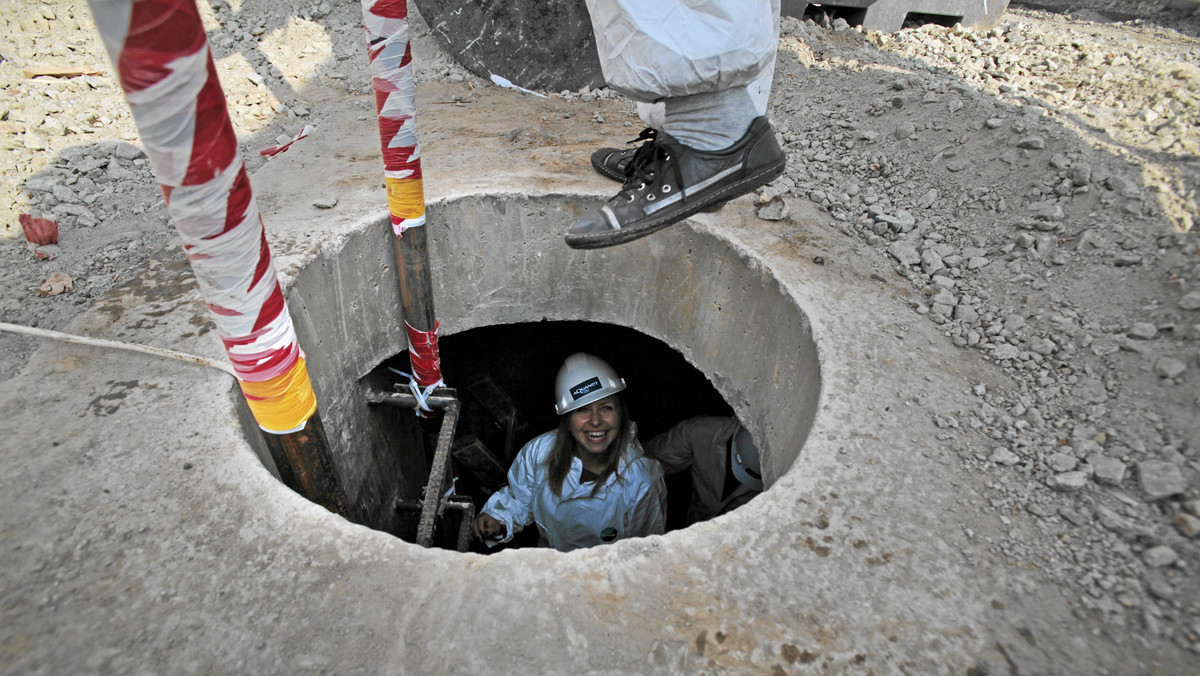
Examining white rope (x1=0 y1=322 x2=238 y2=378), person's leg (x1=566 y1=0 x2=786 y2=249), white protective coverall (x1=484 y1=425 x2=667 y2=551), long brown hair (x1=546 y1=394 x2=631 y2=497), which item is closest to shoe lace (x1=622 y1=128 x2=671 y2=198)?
person's leg (x1=566 y1=0 x2=786 y2=249)

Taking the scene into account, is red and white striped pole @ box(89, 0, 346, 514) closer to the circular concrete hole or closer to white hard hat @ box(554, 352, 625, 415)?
the circular concrete hole

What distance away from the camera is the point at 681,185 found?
2.00 meters

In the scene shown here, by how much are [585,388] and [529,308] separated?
0.61 m

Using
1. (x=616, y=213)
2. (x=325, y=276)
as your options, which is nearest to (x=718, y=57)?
(x=616, y=213)

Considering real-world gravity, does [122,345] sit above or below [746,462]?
above

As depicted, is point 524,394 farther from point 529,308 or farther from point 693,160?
point 693,160

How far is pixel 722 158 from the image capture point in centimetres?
198

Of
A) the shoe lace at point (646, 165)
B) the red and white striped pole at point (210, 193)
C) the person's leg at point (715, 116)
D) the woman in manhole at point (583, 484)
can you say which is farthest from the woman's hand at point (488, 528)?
the person's leg at point (715, 116)

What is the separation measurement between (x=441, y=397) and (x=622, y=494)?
1155 mm

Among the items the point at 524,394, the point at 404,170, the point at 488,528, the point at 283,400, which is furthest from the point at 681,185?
the point at 524,394

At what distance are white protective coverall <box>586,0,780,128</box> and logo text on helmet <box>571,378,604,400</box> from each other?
7.19 feet

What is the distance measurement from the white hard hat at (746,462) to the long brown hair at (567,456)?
66 centimetres

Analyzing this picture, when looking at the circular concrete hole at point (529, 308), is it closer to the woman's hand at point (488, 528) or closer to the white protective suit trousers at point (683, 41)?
the woman's hand at point (488, 528)

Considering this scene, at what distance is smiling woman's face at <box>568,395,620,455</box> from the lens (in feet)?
12.0
